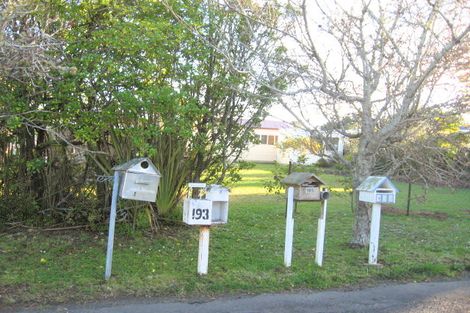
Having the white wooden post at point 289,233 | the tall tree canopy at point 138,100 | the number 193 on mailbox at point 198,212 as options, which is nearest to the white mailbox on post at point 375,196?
the white wooden post at point 289,233

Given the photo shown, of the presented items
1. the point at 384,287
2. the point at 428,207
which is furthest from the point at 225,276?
the point at 428,207

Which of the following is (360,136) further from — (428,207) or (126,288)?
(428,207)

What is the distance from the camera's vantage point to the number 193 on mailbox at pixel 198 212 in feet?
21.5

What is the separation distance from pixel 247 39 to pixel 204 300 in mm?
5259

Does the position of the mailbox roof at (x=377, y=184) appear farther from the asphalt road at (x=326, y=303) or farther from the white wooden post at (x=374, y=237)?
the asphalt road at (x=326, y=303)

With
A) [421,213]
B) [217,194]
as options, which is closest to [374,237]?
[217,194]

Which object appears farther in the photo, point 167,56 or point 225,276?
point 167,56

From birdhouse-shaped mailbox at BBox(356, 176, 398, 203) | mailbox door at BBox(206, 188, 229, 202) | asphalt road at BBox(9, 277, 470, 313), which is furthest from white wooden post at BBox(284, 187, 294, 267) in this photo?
birdhouse-shaped mailbox at BBox(356, 176, 398, 203)

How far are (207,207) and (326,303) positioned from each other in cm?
197

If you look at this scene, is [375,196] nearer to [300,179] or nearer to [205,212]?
[300,179]

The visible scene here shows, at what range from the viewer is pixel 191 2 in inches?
329

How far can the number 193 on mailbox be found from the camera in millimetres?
6539

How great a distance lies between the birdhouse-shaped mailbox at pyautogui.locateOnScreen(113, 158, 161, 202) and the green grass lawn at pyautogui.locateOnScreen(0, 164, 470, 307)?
1119 mm

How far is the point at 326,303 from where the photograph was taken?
599cm
